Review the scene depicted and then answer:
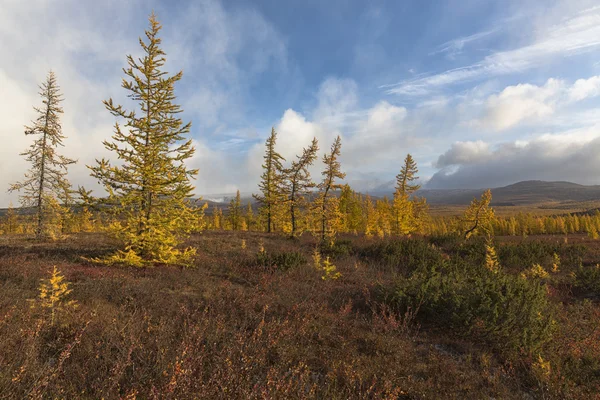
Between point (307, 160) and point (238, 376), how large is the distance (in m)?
23.1

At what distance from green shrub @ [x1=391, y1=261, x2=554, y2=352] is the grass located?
159mm

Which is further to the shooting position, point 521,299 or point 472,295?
point 472,295

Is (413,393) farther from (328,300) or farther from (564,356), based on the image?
(328,300)

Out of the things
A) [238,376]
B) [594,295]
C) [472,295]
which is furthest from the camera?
[594,295]

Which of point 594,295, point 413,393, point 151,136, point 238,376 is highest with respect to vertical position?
point 151,136

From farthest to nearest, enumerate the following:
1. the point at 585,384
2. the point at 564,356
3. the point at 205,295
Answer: the point at 205,295, the point at 564,356, the point at 585,384

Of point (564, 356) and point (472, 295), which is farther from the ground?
point (472, 295)

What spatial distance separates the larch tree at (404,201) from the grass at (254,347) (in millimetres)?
22981

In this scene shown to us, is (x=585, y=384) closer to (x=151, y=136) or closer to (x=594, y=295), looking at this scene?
(x=594, y=295)

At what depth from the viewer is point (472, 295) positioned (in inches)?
269

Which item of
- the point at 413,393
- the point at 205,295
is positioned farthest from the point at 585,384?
the point at 205,295

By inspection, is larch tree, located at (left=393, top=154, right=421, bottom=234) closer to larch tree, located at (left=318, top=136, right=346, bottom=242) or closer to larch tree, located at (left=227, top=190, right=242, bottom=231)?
larch tree, located at (left=318, top=136, right=346, bottom=242)

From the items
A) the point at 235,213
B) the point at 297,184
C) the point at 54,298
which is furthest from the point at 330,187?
the point at 235,213

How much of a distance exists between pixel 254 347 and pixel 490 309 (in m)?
5.41
